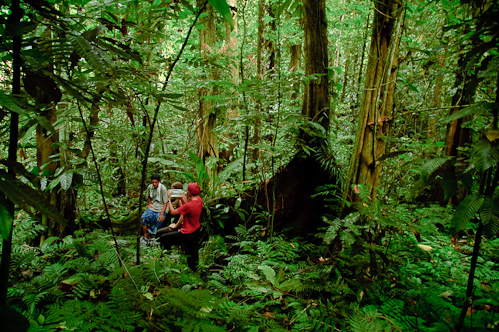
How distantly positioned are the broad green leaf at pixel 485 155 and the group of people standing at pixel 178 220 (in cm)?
363

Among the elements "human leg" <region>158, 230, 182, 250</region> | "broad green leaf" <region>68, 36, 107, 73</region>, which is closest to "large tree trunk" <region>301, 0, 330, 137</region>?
"human leg" <region>158, 230, 182, 250</region>

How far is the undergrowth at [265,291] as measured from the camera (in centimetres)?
154

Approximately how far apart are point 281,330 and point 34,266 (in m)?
2.05

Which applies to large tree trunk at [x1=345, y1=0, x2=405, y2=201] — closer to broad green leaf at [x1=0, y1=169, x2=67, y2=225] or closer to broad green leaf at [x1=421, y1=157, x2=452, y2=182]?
broad green leaf at [x1=421, y1=157, x2=452, y2=182]

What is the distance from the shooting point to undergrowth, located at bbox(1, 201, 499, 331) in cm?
154

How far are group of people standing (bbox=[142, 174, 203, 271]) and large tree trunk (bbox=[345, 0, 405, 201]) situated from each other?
8.30 ft

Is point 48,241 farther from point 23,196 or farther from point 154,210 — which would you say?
point 154,210

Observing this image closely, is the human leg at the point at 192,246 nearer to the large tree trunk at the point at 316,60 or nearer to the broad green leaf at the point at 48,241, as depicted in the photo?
the broad green leaf at the point at 48,241

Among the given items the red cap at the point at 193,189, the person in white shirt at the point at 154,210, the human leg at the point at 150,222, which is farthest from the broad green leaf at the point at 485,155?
the human leg at the point at 150,222

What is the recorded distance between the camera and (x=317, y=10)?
12.6ft

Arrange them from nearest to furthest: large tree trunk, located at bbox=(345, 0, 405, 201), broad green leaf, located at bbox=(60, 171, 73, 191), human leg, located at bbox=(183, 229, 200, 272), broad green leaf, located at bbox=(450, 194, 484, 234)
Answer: broad green leaf, located at bbox=(450, 194, 484, 234), broad green leaf, located at bbox=(60, 171, 73, 191), large tree trunk, located at bbox=(345, 0, 405, 201), human leg, located at bbox=(183, 229, 200, 272)

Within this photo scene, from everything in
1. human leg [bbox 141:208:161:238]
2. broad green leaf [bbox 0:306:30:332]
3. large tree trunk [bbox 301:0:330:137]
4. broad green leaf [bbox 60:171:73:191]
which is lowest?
human leg [bbox 141:208:161:238]

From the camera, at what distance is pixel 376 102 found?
268 centimetres

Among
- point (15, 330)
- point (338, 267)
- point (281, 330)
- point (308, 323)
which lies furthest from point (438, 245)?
point (15, 330)
